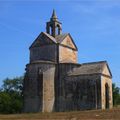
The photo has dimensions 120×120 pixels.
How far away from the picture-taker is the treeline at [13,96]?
74.0 m

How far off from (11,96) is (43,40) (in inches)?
944

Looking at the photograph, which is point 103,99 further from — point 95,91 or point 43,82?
point 43,82

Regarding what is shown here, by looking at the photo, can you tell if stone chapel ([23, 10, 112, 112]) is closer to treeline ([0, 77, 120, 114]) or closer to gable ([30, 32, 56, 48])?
gable ([30, 32, 56, 48])

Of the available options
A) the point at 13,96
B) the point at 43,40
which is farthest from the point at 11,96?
the point at 43,40

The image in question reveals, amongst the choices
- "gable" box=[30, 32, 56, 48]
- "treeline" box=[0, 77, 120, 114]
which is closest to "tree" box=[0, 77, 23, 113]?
"treeline" box=[0, 77, 120, 114]

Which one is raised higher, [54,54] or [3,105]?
[54,54]

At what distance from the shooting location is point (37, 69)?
54.6m

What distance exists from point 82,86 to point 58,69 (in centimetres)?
497

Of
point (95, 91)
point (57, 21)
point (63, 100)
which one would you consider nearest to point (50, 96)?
point (63, 100)

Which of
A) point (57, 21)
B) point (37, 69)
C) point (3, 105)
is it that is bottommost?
point (3, 105)

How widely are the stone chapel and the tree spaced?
19.4 m

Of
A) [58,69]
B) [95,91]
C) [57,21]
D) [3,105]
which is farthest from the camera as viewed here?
[3,105]

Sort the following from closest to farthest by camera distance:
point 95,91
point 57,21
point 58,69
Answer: point 95,91 → point 58,69 → point 57,21

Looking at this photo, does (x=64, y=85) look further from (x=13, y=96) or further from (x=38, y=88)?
(x=13, y=96)
